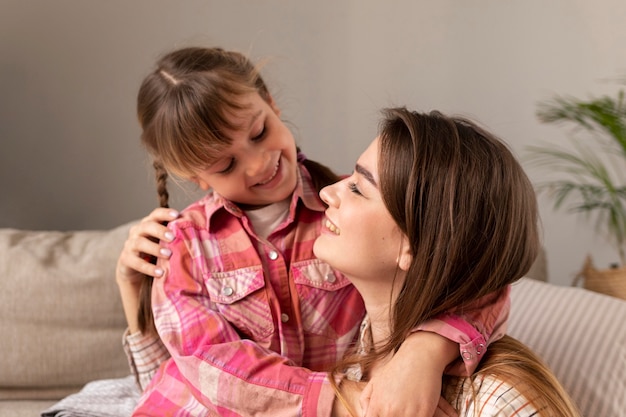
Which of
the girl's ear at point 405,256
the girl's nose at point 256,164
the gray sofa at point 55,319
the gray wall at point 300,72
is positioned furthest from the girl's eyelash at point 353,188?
the gray wall at point 300,72

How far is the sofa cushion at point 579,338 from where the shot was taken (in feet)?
5.17

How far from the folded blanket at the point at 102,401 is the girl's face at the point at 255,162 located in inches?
24.1

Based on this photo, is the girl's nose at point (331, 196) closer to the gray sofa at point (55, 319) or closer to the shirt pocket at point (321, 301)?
the shirt pocket at point (321, 301)

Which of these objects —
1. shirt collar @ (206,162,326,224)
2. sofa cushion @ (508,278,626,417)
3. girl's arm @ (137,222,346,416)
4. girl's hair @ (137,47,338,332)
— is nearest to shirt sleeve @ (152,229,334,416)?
girl's arm @ (137,222,346,416)

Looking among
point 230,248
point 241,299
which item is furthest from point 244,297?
point 230,248

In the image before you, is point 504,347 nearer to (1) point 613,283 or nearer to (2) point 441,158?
(2) point 441,158

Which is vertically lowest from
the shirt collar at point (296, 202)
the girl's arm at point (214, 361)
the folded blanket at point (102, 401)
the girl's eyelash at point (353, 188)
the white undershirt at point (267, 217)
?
the folded blanket at point (102, 401)

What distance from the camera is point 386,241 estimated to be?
4.36 feet

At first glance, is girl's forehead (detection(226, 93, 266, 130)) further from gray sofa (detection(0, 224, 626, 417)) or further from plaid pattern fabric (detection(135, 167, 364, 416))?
gray sofa (detection(0, 224, 626, 417))

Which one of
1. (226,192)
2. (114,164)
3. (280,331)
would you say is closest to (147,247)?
(226,192)

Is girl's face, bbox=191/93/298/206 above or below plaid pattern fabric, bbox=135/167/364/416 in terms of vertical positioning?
above

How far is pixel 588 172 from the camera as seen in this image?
9.96ft

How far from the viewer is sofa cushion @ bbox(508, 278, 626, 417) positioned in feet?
5.17

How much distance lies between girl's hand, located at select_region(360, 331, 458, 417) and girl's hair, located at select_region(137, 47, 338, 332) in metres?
0.53
